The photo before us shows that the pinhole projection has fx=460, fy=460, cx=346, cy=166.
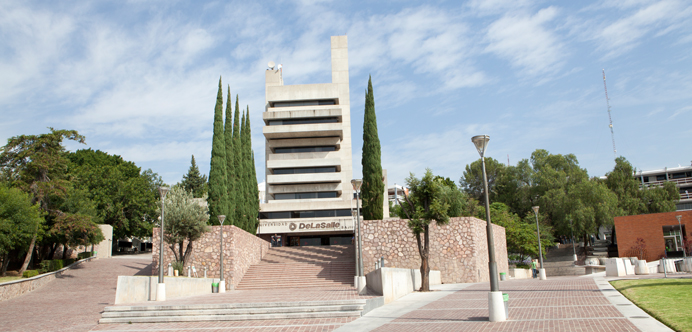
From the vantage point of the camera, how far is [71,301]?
20922 mm

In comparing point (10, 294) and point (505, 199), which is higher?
point (505, 199)

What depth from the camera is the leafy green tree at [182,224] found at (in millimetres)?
27675

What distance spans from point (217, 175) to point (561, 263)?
40.8 metres

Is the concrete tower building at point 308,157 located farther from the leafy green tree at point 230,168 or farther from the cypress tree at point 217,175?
the cypress tree at point 217,175

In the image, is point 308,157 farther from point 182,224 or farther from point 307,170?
point 182,224

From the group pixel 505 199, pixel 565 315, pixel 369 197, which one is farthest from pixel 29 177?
pixel 505 199

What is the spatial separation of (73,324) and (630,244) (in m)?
49.0

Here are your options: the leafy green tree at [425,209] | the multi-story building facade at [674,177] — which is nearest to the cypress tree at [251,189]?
the leafy green tree at [425,209]

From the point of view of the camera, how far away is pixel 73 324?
13.0 meters

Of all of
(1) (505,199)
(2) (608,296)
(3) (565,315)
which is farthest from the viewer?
(1) (505,199)

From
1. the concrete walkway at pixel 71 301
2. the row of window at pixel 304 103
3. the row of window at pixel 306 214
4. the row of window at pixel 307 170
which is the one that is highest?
the row of window at pixel 304 103

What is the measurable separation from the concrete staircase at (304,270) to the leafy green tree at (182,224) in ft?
13.4

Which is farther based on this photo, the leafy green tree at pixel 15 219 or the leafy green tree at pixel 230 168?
the leafy green tree at pixel 230 168

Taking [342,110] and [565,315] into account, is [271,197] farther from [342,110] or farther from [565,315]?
[565,315]
